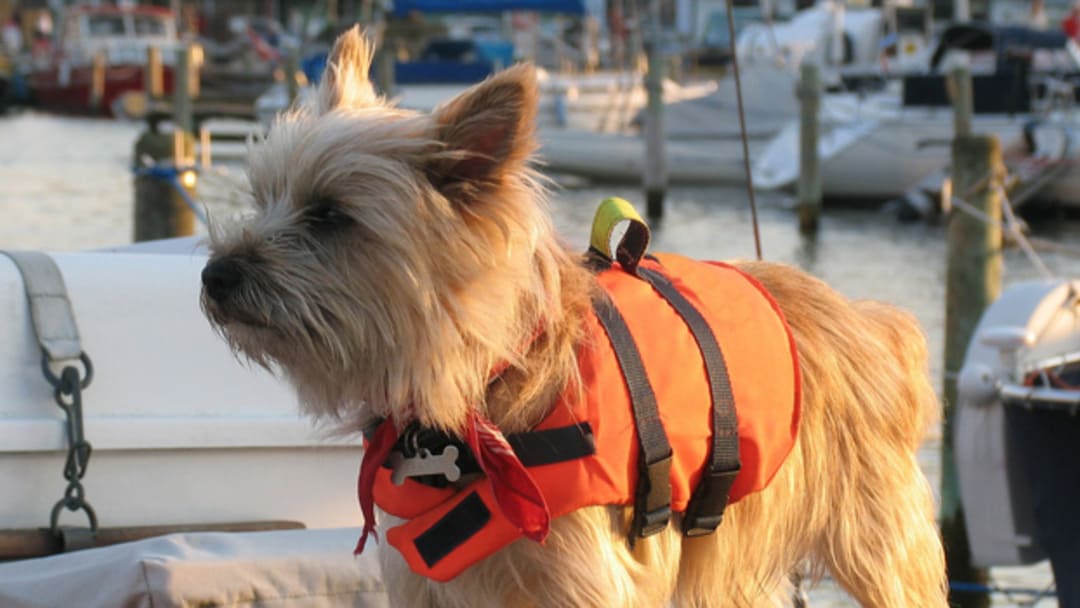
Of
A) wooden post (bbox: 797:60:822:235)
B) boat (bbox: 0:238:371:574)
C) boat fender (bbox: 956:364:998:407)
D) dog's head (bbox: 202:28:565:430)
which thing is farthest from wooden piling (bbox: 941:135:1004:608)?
wooden post (bbox: 797:60:822:235)

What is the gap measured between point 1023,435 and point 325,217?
455 centimetres

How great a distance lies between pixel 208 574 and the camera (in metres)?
4.14

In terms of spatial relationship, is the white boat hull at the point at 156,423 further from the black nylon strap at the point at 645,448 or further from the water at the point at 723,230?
the water at the point at 723,230

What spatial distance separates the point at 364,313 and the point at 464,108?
0.46 meters

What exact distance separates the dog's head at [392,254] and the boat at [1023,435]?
4039 mm

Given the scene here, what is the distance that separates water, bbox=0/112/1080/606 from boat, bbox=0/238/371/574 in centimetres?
764

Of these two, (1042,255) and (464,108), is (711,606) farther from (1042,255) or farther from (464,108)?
(1042,255)

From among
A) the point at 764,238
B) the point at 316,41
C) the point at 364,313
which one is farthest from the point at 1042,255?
the point at 316,41

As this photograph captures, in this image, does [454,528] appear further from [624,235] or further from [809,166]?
[809,166]

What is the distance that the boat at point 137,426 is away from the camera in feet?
15.8

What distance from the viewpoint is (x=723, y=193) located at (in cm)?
2706

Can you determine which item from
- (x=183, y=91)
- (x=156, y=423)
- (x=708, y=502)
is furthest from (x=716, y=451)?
(x=183, y=91)

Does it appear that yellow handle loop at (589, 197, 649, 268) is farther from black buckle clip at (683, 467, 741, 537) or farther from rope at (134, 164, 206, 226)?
rope at (134, 164, 206, 226)

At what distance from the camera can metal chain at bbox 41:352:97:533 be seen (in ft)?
15.7
